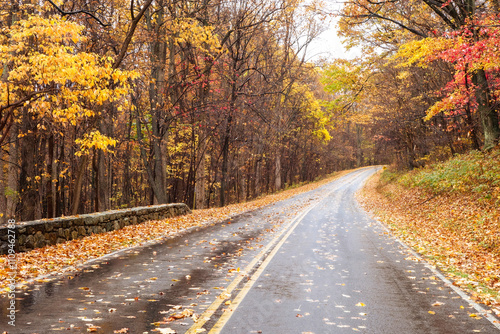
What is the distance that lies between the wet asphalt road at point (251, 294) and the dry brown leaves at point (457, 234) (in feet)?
1.84

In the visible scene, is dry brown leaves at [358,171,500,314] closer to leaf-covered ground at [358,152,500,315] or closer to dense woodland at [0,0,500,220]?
leaf-covered ground at [358,152,500,315]

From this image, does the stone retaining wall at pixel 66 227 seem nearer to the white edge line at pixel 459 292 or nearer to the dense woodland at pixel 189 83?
the dense woodland at pixel 189 83

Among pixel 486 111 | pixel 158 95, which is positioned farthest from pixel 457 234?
pixel 158 95

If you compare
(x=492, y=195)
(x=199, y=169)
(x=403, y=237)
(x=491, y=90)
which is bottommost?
(x=403, y=237)

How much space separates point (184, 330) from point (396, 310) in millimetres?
2911

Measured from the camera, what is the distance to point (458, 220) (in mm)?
13273

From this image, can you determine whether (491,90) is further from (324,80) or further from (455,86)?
(324,80)

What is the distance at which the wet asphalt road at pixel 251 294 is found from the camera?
4555 mm

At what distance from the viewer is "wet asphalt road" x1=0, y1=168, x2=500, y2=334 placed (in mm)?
4555

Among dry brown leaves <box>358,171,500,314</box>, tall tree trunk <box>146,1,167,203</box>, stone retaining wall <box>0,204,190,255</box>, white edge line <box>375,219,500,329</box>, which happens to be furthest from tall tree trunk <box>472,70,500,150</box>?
stone retaining wall <box>0,204,190,255</box>

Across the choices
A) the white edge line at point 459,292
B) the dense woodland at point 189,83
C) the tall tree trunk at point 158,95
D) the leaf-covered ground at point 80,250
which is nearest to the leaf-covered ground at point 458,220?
the white edge line at point 459,292

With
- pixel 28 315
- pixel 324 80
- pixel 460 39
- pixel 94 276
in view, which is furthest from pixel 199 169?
pixel 28 315

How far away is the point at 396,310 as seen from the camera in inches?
204

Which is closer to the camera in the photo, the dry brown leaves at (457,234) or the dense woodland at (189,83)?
the dry brown leaves at (457,234)
